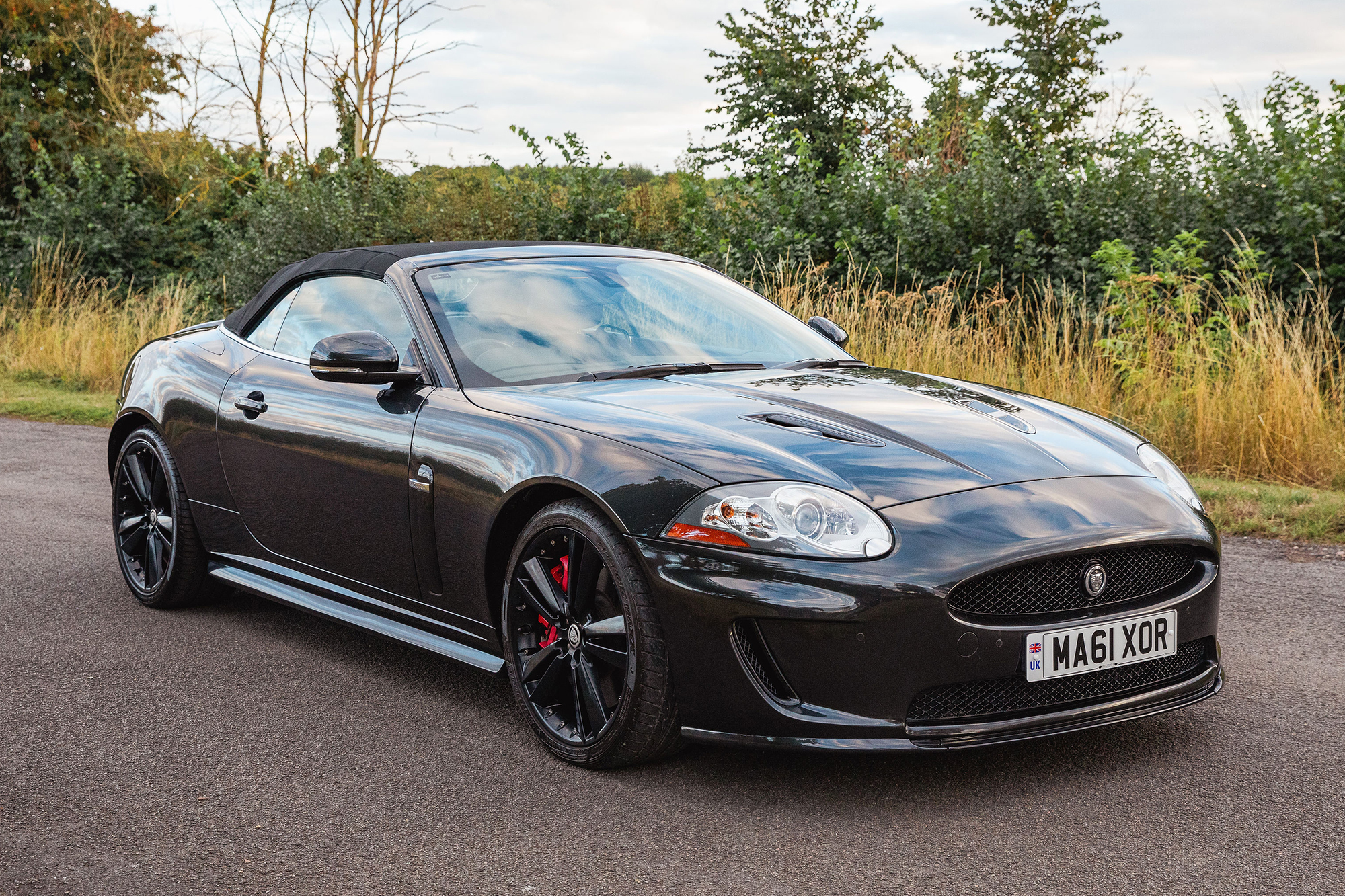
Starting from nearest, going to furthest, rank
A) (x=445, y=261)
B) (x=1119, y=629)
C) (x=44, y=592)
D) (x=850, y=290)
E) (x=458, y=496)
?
(x=1119, y=629), (x=458, y=496), (x=445, y=261), (x=44, y=592), (x=850, y=290)

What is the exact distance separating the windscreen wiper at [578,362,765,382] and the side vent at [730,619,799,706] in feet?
3.97

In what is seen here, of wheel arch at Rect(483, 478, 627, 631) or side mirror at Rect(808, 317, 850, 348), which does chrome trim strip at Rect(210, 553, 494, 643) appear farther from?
side mirror at Rect(808, 317, 850, 348)

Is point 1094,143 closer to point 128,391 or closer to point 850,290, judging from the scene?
point 850,290

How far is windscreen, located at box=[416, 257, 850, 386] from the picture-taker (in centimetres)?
414

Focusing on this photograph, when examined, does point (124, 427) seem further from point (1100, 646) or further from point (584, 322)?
point (1100, 646)

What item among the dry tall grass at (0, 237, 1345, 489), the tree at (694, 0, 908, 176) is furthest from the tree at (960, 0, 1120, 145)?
the dry tall grass at (0, 237, 1345, 489)

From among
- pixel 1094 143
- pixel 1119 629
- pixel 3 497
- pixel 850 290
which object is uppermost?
pixel 1094 143

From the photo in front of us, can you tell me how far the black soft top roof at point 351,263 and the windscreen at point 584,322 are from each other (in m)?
0.20

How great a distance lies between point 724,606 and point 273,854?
3.87 feet

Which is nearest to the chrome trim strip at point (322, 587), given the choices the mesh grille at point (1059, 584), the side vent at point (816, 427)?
the side vent at point (816, 427)

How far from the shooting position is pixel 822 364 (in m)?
4.57

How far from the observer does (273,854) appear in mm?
2943

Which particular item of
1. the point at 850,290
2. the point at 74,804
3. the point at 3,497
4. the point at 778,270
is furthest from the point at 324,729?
the point at 778,270

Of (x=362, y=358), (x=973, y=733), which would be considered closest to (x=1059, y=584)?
(x=973, y=733)
